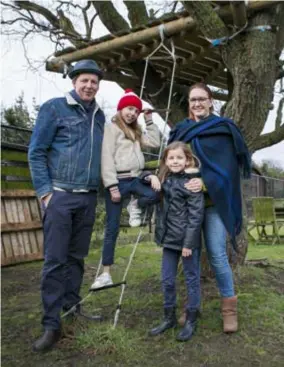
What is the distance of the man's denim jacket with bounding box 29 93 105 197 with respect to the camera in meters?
2.64

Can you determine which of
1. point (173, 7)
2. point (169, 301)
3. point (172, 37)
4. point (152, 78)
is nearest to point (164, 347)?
point (169, 301)

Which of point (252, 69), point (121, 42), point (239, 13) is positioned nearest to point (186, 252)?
point (252, 69)

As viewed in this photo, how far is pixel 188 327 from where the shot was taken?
280cm

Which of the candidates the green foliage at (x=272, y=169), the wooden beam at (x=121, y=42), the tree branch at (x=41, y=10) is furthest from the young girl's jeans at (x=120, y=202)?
the green foliage at (x=272, y=169)

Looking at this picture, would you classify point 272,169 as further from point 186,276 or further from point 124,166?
point 186,276

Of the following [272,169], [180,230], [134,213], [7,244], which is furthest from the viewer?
[272,169]

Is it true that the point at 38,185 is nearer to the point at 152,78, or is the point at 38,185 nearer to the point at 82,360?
the point at 82,360

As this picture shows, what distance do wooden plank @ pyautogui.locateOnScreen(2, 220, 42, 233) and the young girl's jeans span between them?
118 inches

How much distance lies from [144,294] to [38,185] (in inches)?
63.9

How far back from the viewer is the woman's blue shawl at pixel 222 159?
9.19 feet

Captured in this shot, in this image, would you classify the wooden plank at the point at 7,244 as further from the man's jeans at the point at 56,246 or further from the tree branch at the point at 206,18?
the tree branch at the point at 206,18

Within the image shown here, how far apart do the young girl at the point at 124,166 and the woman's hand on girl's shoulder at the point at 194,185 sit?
215 mm

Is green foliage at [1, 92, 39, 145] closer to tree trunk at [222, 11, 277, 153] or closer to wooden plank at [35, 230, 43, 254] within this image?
wooden plank at [35, 230, 43, 254]

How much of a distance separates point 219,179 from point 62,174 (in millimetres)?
973
